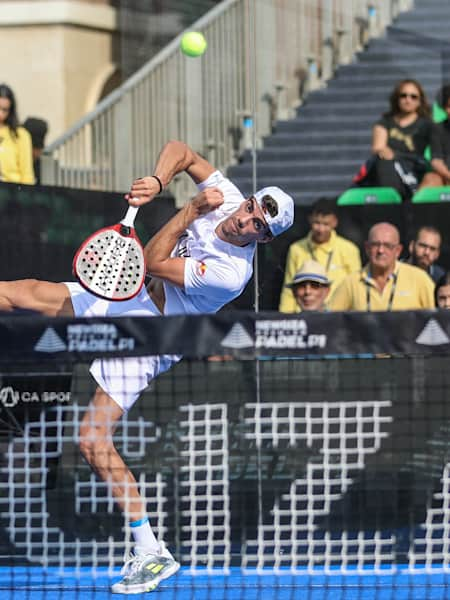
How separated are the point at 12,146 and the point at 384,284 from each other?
2705mm

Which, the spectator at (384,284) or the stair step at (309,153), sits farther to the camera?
the stair step at (309,153)

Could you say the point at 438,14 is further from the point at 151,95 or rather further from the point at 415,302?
the point at 415,302

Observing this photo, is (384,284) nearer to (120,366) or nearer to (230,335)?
(120,366)

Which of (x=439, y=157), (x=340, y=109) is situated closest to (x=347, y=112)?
(x=340, y=109)

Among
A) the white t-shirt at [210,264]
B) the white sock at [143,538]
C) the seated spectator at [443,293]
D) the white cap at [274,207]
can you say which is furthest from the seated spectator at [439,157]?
the white sock at [143,538]

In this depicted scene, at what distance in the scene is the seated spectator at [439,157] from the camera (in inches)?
374

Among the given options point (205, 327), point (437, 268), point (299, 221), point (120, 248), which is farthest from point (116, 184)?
point (205, 327)

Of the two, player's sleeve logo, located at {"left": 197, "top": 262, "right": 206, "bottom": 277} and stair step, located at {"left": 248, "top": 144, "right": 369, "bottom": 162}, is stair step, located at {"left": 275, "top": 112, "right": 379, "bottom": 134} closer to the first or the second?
stair step, located at {"left": 248, "top": 144, "right": 369, "bottom": 162}

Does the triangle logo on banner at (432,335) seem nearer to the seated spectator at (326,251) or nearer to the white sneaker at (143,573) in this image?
the white sneaker at (143,573)

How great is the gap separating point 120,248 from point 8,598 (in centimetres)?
164

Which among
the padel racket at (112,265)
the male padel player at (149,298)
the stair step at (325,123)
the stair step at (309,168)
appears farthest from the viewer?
the stair step at (325,123)

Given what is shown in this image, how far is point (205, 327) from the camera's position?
18.2ft

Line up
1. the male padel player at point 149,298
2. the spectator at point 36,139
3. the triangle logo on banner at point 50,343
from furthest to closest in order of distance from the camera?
the spectator at point 36,139
the male padel player at point 149,298
the triangle logo on banner at point 50,343

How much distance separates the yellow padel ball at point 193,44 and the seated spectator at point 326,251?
4.95 feet
